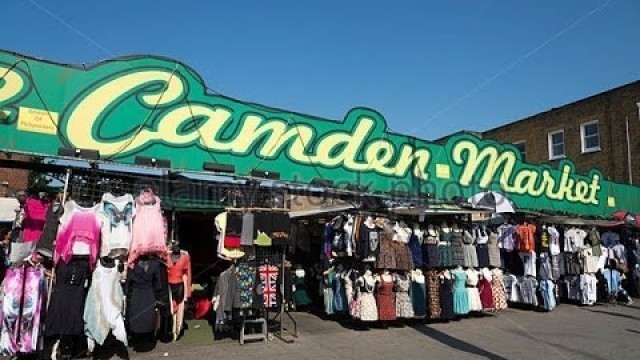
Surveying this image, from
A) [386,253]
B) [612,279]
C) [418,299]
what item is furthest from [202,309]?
[612,279]

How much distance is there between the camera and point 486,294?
431 inches

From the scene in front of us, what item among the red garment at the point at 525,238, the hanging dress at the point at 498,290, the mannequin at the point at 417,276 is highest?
the red garment at the point at 525,238

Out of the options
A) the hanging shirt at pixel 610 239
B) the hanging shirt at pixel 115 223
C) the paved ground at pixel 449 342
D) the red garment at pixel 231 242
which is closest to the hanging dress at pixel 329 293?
the paved ground at pixel 449 342

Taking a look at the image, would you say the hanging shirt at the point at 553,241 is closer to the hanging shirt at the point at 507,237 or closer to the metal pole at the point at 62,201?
the hanging shirt at the point at 507,237

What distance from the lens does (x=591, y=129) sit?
74.3 feet

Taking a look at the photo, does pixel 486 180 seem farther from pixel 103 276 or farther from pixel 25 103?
pixel 25 103

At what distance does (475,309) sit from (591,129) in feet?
52.9

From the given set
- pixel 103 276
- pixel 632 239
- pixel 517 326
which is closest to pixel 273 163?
pixel 103 276

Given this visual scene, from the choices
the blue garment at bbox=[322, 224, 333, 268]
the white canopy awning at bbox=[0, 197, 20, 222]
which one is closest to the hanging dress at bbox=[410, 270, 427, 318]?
the blue garment at bbox=[322, 224, 333, 268]

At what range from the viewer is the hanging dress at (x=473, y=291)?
10.7 m

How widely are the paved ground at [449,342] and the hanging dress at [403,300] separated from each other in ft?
1.03

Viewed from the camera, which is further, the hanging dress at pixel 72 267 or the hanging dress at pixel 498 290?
the hanging dress at pixel 498 290

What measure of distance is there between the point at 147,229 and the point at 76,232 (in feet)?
3.36

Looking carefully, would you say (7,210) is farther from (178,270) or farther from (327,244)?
(327,244)
